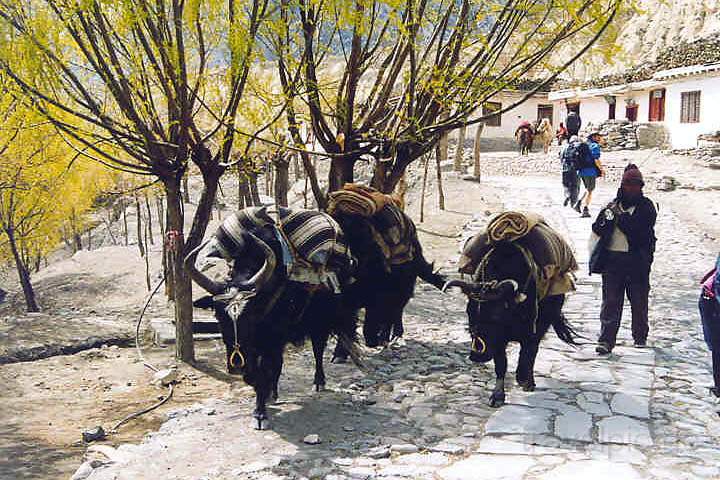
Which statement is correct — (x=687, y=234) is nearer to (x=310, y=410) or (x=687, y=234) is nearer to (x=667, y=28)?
(x=310, y=410)

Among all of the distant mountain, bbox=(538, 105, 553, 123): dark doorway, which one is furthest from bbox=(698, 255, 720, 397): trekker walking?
the distant mountain

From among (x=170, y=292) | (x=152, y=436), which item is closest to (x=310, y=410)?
(x=152, y=436)

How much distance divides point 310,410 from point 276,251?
133 centimetres

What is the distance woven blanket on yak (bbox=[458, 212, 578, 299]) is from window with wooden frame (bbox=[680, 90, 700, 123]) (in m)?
24.4

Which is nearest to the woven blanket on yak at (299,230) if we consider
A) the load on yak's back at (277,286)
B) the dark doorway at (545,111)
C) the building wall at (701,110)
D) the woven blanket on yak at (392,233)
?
the load on yak's back at (277,286)

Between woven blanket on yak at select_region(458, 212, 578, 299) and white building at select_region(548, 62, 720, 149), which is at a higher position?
white building at select_region(548, 62, 720, 149)

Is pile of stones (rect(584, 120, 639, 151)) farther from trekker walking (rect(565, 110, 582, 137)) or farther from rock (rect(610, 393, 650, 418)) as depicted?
rock (rect(610, 393, 650, 418))

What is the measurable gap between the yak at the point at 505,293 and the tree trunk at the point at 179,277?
3323 millimetres

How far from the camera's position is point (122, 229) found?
37.7 m

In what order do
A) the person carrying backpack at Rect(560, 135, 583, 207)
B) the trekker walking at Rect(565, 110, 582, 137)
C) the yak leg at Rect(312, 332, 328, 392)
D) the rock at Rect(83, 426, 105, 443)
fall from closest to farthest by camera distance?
the rock at Rect(83, 426, 105, 443)
the yak leg at Rect(312, 332, 328, 392)
the person carrying backpack at Rect(560, 135, 583, 207)
the trekker walking at Rect(565, 110, 582, 137)

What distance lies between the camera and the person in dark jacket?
21.4 ft

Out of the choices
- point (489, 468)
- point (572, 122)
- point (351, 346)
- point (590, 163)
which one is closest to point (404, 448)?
point (489, 468)

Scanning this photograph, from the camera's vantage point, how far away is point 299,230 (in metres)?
5.52

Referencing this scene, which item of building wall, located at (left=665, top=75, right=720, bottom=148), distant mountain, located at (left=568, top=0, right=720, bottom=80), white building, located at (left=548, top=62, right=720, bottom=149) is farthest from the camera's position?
distant mountain, located at (left=568, top=0, right=720, bottom=80)
